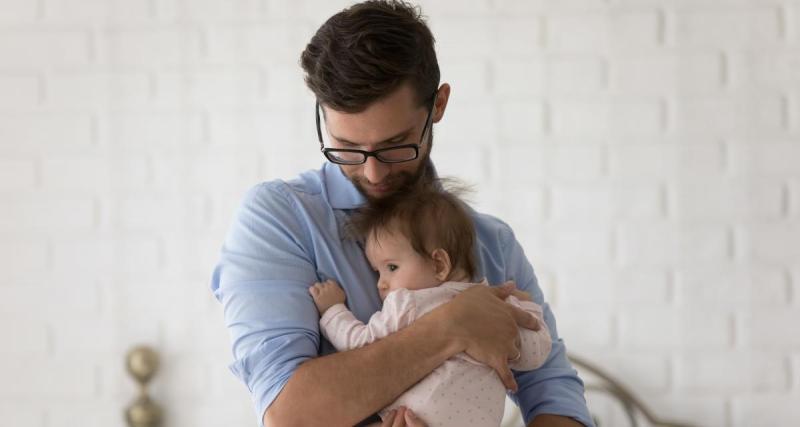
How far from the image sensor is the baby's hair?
1.53 metres

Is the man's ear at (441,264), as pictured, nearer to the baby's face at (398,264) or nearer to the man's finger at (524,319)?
the baby's face at (398,264)

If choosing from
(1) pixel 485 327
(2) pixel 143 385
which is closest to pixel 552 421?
(1) pixel 485 327

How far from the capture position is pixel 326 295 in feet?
4.86

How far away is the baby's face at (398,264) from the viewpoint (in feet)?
4.99

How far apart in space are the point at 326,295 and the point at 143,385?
154 centimetres

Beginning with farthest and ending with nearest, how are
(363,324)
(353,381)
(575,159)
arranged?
(575,159), (363,324), (353,381)

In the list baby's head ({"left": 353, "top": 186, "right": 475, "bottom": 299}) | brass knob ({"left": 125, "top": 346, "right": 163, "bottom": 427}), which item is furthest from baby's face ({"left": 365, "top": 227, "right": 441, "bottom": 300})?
brass knob ({"left": 125, "top": 346, "right": 163, "bottom": 427})

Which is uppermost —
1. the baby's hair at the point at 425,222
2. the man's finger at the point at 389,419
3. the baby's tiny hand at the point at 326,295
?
the baby's hair at the point at 425,222

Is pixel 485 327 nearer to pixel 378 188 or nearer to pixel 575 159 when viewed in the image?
pixel 378 188

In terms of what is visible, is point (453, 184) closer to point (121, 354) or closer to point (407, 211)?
point (407, 211)

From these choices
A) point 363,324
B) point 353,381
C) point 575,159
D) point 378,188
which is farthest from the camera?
point 575,159

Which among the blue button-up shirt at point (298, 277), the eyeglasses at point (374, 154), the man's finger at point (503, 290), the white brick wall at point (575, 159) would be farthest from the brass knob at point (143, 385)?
the man's finger at point (503, 290)

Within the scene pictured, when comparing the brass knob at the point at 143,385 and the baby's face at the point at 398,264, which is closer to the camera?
the baby's face at the point at 398,264

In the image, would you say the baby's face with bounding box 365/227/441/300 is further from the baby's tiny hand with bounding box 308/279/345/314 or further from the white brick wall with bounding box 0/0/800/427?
the white brick wall with bounding box 0/0/800/427
